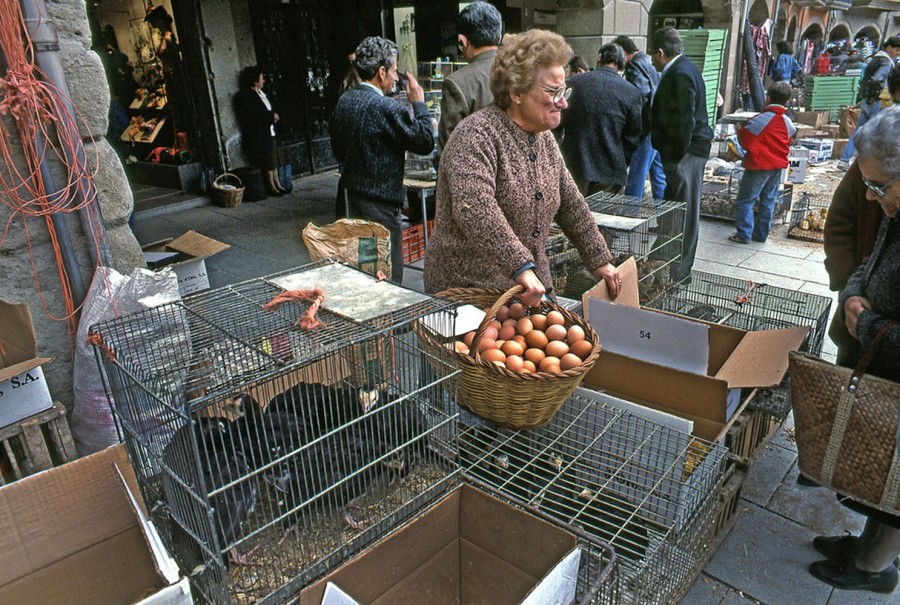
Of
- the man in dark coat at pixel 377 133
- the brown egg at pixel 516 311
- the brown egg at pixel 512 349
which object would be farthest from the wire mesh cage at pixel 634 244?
the brown egg at pixel 512 349

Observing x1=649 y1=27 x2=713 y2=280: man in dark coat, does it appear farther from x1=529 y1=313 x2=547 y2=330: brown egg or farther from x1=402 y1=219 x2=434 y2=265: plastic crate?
x1=529 y1=313 x2=547 y2=330: brown egg

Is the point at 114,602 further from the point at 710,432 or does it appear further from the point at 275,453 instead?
the point at 710,432

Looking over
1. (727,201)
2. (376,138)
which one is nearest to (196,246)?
(376,138)

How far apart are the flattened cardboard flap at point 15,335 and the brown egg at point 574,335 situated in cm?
189

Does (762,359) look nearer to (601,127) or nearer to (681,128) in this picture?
(601,127)

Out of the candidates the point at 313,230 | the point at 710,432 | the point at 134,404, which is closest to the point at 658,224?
the point at 710,432

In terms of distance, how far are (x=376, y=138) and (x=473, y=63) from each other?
2.69 feet

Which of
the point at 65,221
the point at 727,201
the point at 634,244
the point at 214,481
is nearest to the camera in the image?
the point at 214,481

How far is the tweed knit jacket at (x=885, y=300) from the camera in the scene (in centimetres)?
200

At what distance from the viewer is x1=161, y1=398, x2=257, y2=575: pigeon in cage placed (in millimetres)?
1374

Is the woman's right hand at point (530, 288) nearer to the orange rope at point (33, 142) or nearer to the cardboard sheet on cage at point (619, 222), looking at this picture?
the cardboard sheet on cage at point (619, 222)

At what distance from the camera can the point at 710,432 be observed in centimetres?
250

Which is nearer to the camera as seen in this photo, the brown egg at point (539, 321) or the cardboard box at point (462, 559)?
the cardboard box at point (462, 559)

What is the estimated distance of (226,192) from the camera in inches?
308
